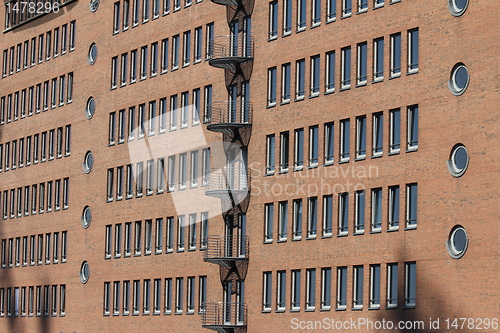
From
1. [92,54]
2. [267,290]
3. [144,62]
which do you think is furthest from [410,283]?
[92,54]

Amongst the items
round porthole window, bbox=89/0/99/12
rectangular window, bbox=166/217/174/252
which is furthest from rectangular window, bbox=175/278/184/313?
round porthole window, bbox=89/0/99/12

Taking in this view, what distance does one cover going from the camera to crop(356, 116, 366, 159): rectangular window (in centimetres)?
5266

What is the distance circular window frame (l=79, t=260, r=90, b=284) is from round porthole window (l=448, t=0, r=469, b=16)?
106 ft

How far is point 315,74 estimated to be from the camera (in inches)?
2200

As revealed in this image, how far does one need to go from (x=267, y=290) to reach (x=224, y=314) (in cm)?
320

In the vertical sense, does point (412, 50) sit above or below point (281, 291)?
above

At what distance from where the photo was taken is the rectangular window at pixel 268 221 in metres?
57.5

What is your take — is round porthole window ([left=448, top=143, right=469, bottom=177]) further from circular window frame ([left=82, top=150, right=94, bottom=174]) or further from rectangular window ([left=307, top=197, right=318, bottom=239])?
circular window frame ([left=82, top=150, right=94, bottom=174])

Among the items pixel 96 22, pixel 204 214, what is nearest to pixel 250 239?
pixel 204 214

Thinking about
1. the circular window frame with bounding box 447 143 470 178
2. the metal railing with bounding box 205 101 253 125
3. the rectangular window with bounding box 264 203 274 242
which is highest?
the metal railing with bounding box 205 101 253 125

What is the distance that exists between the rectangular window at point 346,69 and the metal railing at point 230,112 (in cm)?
687

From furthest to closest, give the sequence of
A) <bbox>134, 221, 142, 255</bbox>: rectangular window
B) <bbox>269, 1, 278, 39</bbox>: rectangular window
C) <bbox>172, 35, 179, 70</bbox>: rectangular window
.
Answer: <bbox>134, 221, 142, 255</bbox>: rectangular window < <bbox>172, 35, 179, 70</bbox>: rectangular window < <bbox>269, 1, 278, 39</bbox>: rectangular window

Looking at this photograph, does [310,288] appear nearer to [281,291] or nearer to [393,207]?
[281,291]

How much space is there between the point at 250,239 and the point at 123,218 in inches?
494
